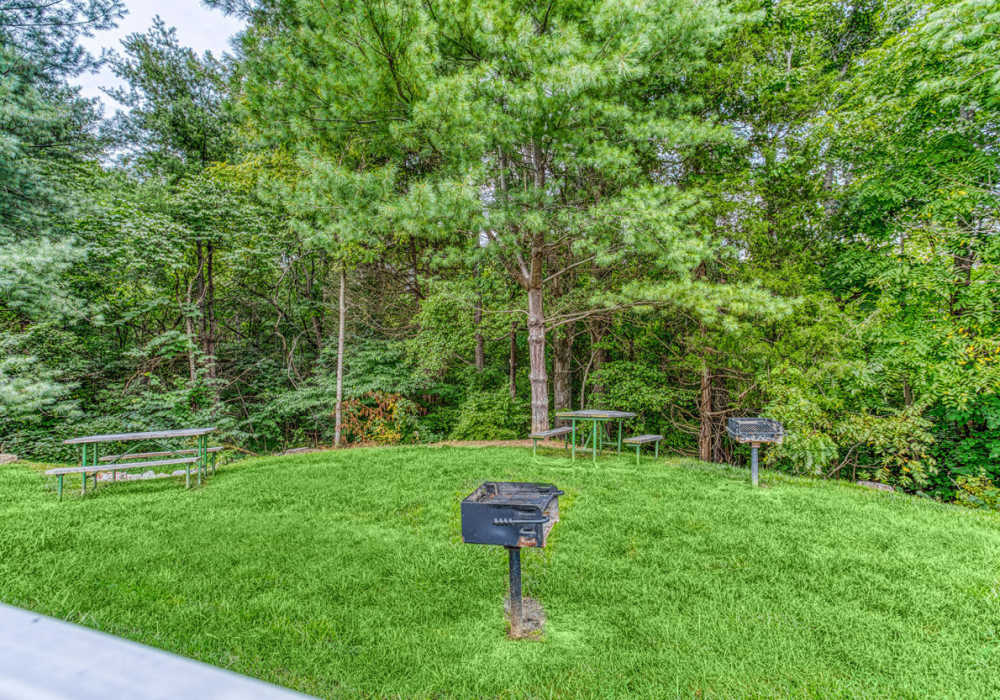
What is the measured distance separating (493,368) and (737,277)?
6.53 m

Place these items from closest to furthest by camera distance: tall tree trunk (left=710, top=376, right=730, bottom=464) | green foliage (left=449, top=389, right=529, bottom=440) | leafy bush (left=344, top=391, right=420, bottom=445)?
tall tree trunk (left=710, top=376, right=730, bottom=464) → leafy bush (left=344, top=391, right=420, bottom=445) → green foliage (left=449, top=389, right=529, bottom=440)

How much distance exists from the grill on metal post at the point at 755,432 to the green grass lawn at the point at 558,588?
577mm

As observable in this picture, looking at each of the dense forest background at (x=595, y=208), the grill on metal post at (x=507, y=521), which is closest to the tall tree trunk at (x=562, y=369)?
the dense forest background at (x=595, y=208)

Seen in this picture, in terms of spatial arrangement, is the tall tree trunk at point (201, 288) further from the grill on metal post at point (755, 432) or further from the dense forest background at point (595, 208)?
the grill on metal post at point (755, 432)

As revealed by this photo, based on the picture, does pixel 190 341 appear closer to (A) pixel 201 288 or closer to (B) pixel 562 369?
(A) pixel 201 288

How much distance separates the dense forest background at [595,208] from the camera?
6359mm

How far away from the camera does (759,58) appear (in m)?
8.12

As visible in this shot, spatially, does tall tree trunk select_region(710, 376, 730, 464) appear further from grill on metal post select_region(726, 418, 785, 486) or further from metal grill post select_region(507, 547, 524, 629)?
metal grill post select_region(507, 547, 524, 629)

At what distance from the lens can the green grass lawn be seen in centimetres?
228

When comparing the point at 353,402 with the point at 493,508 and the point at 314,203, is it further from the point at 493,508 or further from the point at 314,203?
the point at 493,508

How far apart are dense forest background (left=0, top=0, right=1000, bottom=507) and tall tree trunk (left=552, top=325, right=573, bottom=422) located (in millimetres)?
82

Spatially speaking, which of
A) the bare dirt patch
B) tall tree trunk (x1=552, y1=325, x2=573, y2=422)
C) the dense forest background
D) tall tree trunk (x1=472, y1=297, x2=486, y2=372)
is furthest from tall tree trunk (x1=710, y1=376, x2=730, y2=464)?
the bare dirt patch

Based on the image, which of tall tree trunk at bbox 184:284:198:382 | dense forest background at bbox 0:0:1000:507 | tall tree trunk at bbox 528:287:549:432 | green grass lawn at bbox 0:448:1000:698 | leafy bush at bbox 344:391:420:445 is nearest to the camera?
green grass lawn at bbox 0:448:1000:698

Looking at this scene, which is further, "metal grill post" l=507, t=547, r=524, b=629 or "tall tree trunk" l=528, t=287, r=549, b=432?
"tall tree trunk" l=528, t=287, r=549, b=432
